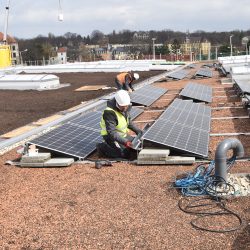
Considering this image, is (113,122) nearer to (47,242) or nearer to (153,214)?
(153,214)

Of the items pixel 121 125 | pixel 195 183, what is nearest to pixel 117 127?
pixel 121 125

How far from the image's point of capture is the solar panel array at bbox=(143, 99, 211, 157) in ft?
33.0

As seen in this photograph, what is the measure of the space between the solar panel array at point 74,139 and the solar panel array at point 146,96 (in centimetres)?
603

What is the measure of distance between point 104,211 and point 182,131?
4771 millimetres

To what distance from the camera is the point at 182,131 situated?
1133 cm

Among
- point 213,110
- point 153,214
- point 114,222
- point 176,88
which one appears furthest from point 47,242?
point 176,88

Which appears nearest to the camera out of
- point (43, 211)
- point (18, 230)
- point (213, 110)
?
point (18, 230)

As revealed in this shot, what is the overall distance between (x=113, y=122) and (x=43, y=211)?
3.22 m

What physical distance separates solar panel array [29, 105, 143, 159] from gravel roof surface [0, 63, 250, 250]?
2.17 ft

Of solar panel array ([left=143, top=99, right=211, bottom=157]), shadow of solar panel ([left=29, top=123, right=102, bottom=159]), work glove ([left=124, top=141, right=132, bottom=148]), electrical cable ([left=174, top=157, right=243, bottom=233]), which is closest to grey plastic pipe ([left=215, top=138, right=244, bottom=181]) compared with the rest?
electrical cable ([left=174, top=157, right=243, bottom=233])

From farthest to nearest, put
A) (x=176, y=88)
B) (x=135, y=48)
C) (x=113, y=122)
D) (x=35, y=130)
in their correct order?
1. (x=135, y=48)
2. (x=176, y=88)
3. (x=35, y=130)
4. (x=113, y=122)

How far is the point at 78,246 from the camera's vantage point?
5.95m

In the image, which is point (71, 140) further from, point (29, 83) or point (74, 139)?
point (29, 83)

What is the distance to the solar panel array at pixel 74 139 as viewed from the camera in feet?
34.6
